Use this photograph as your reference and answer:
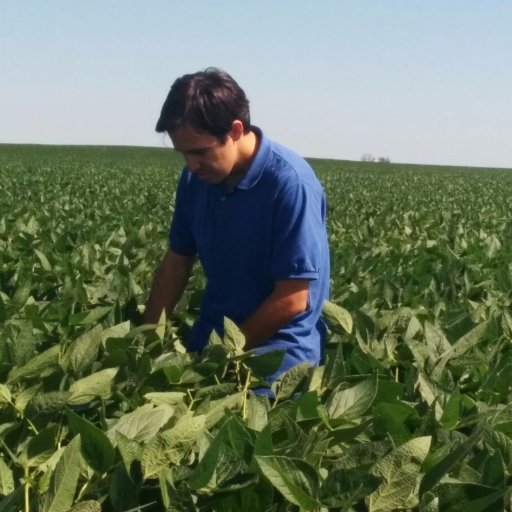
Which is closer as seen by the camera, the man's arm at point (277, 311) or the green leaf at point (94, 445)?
the green leaf at point (94, 445)

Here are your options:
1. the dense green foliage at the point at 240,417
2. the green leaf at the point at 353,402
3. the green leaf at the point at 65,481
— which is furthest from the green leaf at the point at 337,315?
the green leaf at the point at 65,481

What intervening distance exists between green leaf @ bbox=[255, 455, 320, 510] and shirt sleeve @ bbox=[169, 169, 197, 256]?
6.76ft

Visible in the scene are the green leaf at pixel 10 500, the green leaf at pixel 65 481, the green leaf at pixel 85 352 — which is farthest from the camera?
the green leaf at pixel 85 352

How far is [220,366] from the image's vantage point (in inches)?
106

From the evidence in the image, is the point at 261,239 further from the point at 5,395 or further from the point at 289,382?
the point at 5,395

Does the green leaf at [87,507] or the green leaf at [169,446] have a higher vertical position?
the green leaf at [169,446]

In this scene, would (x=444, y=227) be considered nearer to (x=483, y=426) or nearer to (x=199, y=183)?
(x=199, y=183)

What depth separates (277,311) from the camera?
3264mm

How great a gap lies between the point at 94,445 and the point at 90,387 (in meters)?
0.40

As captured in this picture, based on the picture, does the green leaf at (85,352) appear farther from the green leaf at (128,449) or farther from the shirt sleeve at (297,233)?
the shirt sleeve at (297,233)

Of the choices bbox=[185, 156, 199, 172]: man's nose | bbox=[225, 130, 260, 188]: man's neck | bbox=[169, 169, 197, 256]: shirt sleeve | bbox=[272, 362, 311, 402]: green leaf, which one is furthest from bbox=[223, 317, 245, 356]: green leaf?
bbox=[169, 169, 197, 256]: shirt sleeve

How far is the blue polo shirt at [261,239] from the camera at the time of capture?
129 inches

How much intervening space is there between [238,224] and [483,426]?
61.4 inches

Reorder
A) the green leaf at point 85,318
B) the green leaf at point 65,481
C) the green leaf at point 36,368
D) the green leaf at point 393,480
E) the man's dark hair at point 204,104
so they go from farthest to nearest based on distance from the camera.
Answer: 1. the man's dark hair at point 204,104
2. the green leaf at point 85,318
3. the green leaf at point 36,368
4. the green leaf at point 393,480
5. the green leaf at point 65,481
